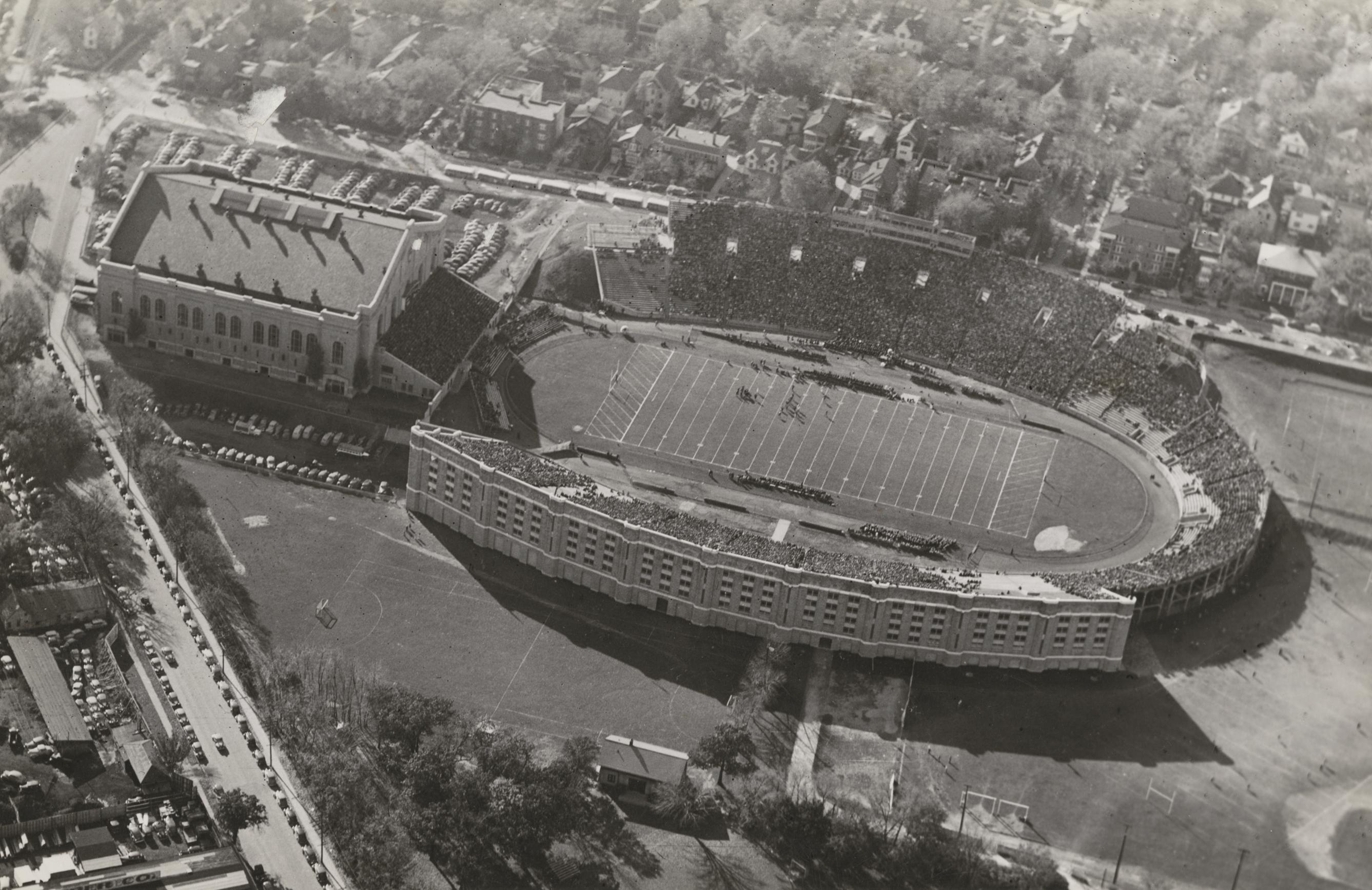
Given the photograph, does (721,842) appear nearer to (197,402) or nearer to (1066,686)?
(1066,686)

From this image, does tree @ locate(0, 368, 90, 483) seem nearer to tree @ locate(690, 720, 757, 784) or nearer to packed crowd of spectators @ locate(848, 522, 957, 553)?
tree @ locate(690, 720, 757, 784)

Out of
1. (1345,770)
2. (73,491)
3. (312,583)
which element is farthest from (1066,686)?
(73,491)

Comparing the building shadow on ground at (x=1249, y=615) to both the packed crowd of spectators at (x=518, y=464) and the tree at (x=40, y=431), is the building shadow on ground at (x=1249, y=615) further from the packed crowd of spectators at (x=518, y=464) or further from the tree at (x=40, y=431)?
the tree at (x=40, y=431)

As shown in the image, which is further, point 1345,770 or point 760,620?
point 760,620

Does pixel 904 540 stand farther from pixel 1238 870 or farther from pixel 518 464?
pixel 1238 870

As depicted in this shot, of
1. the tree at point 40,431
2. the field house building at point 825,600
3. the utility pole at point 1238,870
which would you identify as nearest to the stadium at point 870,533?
the field house building at point 825,600

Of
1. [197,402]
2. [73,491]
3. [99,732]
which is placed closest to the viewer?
[99,732]

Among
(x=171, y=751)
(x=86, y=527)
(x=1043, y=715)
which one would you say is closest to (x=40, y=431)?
(x=86, y=527)
